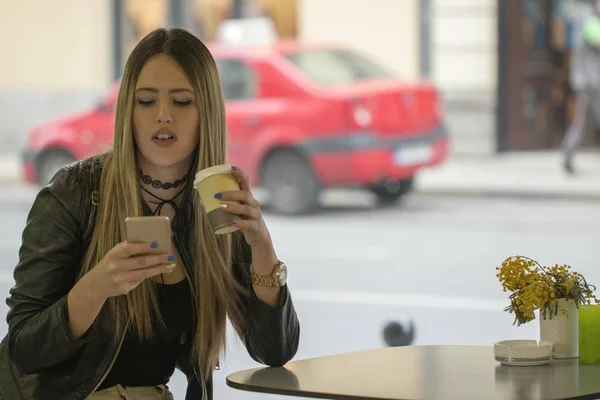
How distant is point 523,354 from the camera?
2404 millimetres

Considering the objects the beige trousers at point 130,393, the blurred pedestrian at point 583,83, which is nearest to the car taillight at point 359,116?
the blurred pedestrian at point 583,83

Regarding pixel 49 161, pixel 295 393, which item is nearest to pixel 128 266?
pixel 295 393

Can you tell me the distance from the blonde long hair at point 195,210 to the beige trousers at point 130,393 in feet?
0.37

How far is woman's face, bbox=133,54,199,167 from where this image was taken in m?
2.32

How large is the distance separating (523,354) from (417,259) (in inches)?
120

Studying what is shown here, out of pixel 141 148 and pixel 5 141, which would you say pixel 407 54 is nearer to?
pixel 5 141

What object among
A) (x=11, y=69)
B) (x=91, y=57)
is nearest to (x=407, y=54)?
(x=91, y=57)

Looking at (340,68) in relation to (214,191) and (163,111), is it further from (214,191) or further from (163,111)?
(214,191)

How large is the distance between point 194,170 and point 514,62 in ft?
10.3

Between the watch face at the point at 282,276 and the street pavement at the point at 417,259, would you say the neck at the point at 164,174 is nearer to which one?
the watch face at the point at 282,276

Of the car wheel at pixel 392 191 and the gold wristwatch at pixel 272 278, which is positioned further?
the car wheel at pixel 392 191

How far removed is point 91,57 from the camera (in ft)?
18.9

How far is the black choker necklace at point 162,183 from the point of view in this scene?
2.40 m

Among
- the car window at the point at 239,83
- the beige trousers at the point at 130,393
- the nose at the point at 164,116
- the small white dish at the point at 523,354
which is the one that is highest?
the car window at the point at 239,83
